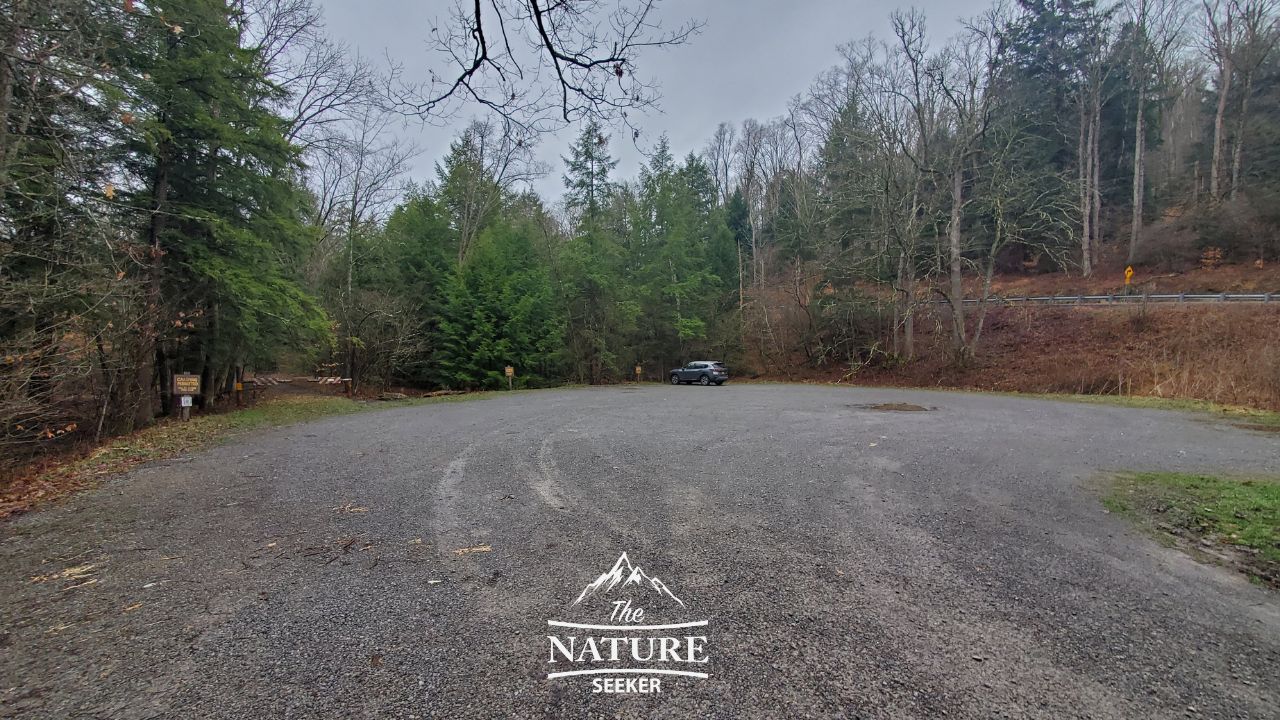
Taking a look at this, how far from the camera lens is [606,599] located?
2.66 metres

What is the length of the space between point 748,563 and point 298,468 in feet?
17.8

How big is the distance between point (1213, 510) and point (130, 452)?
11950mm

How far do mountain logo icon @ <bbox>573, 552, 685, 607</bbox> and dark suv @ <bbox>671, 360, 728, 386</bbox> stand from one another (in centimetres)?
2113

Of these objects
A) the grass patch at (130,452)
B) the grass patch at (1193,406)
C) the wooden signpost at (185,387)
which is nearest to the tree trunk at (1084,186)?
the grass patch at (1193,406)

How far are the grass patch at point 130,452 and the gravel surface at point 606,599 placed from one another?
0.47 m

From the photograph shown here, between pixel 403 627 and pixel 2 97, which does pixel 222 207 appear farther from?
pixel 403 627

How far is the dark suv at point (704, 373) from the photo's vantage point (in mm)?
23891

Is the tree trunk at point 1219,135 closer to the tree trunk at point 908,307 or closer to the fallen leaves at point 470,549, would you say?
the tree trunk at point 908,307

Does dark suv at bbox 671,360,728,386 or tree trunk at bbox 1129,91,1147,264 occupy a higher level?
tree trunk at bbox 1129,91,1147,264

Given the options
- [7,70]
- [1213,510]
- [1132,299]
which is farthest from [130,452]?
[1132,299]

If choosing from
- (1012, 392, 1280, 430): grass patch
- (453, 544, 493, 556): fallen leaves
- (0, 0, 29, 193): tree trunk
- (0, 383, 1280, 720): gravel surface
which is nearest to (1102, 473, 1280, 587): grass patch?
(0, 383, 1280, 720): gravel surface

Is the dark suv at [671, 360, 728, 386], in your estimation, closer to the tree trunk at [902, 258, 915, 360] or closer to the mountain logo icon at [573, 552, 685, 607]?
the tree trunk at [902, 258, 915, 360]

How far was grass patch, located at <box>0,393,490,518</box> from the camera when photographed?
494 centimetres

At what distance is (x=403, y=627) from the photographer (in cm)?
242
